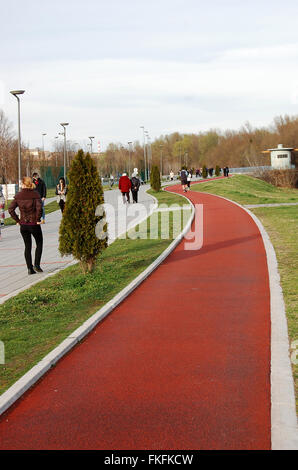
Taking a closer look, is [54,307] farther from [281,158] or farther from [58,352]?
[281,158]

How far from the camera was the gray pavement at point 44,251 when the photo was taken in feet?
33.2

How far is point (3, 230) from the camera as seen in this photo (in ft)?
64.6

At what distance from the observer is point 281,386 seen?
471 centimetres

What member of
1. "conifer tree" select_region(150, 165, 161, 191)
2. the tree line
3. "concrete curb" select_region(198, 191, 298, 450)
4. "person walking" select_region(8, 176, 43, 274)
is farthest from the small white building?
"concrete curb" select_region(198, 191, 298, 450)

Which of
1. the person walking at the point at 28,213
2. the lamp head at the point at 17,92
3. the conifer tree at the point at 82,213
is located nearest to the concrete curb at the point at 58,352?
the conifer tree at the point at 82,213

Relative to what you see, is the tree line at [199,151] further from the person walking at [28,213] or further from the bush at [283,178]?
the person walking at [28,213]

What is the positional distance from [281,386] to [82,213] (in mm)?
6144

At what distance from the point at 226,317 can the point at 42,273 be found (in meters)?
5.03

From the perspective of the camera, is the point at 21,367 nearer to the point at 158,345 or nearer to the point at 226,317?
the point at 158,345

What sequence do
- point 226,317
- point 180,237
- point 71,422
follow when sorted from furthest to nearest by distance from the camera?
1. point 180,237
2. point 226,317
3. point 71,422

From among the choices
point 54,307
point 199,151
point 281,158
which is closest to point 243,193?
point 54,307

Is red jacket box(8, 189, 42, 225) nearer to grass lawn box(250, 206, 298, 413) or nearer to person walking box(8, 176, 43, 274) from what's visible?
person walking box(8, 176, 43, 274)

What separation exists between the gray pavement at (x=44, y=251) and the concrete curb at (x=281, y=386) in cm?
429
